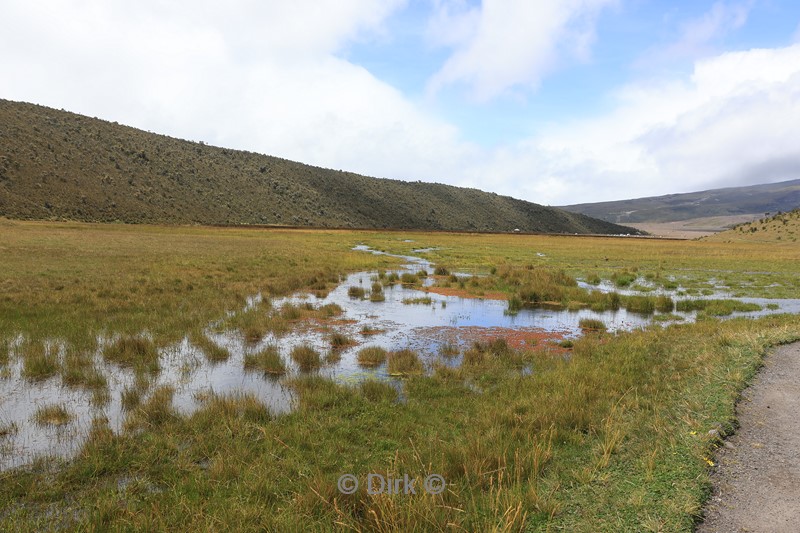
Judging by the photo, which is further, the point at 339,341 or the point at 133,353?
the point at 339,341

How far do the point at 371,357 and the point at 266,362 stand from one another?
264cm

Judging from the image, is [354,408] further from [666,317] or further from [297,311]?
[666,317]

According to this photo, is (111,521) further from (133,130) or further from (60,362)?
(133,130)

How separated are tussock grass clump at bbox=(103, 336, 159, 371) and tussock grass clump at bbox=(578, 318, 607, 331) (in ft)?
45.3

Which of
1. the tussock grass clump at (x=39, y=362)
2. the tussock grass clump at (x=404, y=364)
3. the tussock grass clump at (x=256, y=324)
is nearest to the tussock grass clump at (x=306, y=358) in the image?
the tussock grass clump at (x=404, y=364)

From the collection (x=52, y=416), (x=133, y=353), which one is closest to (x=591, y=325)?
(x=133, y=353)

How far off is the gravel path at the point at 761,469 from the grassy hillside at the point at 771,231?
70.8 metres

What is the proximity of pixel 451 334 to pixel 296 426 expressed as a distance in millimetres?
8119

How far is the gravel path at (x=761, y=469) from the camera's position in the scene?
427 cm

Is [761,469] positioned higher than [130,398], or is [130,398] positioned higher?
[130,398]

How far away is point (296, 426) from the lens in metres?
7.05

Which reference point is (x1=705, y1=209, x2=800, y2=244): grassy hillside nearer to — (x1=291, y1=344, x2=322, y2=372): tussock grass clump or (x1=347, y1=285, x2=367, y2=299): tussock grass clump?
(x1=347, y1=285, x2=367, y2=299): tussock grass clump

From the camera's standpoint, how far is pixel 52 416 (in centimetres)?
734

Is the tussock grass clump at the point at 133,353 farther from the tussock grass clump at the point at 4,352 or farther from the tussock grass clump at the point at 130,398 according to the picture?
the tussock grass clump at the point at 4,352
